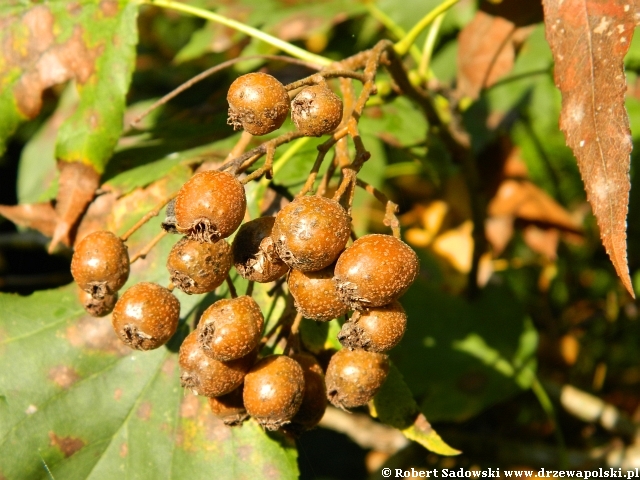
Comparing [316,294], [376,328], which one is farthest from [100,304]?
[376,328]

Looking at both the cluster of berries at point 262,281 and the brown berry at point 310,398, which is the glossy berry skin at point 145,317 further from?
the brown berry at point 310,398

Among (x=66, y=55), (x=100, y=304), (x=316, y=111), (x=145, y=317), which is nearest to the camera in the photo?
(x=316, y=111)

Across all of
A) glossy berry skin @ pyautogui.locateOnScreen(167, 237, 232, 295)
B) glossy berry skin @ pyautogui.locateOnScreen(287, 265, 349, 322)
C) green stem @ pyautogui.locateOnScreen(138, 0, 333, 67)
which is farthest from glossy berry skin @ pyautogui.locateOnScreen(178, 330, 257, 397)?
green stem @ pyautogui.locateOnScreen(138, 0, 333, 67)

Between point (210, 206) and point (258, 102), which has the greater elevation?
point (258, 102)

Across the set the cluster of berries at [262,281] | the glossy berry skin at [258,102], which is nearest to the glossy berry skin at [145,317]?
the cluster of berries at [262,281]

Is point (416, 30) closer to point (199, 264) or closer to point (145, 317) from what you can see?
point (199, 264)

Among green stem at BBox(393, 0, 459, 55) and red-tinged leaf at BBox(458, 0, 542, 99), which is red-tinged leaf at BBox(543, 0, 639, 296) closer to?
green stem at BBox(393, 0, 459, 55)
